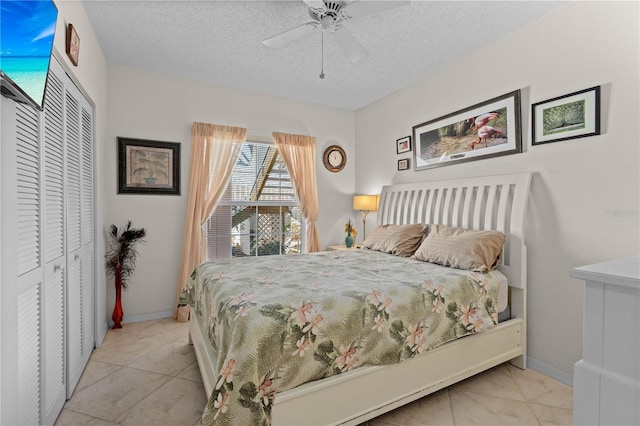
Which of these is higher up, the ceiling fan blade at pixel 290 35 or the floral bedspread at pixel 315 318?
the ceiling fan blade at pixel 290 35

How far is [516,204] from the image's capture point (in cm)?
242

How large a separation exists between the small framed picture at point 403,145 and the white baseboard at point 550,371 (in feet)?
7.66

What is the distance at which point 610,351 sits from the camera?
665mm

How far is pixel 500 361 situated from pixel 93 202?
3.46 m

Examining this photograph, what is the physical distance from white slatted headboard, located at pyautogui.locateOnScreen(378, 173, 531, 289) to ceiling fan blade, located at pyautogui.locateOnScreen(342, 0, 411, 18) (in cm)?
159

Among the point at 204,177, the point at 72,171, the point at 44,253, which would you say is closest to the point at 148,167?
the point at 204,177

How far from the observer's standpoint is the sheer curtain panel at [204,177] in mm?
3465

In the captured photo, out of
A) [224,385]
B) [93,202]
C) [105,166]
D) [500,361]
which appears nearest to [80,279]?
[93,202]

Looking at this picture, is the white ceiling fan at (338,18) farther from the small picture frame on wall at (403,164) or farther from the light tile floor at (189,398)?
the light tile floor at (189,398)

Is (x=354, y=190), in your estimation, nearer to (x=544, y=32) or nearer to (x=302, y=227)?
(x=302, y=227)

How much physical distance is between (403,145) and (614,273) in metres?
3.21

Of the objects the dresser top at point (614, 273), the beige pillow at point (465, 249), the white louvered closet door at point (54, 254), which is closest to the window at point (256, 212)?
the white louvered closet door at point (54, 254)

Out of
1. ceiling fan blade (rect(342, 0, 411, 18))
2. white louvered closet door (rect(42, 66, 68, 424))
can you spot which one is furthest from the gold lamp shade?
white louvered closet door (rect(42, 66, 68, 424))

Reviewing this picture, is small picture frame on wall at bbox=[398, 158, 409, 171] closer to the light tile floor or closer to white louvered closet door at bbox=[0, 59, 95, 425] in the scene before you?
the light tile floor
